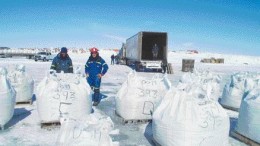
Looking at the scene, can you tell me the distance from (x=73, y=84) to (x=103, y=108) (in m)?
1.99

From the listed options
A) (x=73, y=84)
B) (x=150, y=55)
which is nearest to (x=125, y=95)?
(x=73, y=84)

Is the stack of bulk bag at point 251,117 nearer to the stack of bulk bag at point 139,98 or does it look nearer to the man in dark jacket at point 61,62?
the stack of bulk bag at point 139,98

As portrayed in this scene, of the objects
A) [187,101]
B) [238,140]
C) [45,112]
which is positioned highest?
[187,101]

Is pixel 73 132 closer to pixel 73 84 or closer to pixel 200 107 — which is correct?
pixel 200 107

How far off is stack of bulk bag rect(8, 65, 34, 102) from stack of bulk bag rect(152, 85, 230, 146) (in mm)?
3952

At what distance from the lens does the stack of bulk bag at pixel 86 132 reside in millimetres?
3145

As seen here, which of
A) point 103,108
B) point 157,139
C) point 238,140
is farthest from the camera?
point 103,108

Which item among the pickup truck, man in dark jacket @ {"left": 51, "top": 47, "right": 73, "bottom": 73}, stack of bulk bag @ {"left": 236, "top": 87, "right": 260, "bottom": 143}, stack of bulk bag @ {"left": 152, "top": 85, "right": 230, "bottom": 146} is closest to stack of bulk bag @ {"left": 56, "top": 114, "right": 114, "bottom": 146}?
stack of bulk bag @ {"left": 152, "top": 85, "right": 230, "bottom": 146}

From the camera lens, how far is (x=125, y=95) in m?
6.22

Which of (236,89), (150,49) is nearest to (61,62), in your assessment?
(236,89)

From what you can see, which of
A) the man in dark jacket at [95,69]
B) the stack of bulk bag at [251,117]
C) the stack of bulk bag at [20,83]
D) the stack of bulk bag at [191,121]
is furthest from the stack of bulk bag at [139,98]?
the stack of bulk bag at [20,83]

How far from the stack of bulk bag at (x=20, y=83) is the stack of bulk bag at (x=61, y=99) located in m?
1.65

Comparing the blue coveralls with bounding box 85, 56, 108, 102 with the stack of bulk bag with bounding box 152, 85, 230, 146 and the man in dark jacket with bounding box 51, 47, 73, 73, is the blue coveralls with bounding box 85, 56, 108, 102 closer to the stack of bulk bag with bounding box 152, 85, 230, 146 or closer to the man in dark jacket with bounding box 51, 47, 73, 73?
the man in dark jacket with bounding box 51, 47, 73, 73

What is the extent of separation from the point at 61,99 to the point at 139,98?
4.75 feet
